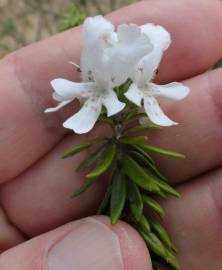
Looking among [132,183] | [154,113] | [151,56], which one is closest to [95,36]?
[151,56]

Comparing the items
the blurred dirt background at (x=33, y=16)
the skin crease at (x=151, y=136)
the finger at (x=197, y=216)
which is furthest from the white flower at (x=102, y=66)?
Answer: the blurred dirt background at (x=33, y=16)

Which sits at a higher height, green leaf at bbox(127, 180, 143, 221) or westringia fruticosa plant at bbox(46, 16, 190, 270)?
westringia fruticosa plant at bbox(46, 16, 190, 270)

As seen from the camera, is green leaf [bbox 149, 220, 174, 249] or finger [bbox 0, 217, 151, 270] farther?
green leaf [bbox 149, 220, 174, 249]

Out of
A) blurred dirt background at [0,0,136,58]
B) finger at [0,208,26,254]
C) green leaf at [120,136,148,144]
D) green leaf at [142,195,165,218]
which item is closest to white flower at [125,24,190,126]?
green leaf at [120,136,148,144]

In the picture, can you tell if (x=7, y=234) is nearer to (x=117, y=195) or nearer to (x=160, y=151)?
(x=117, y=195)

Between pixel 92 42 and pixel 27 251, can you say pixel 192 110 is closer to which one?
pixel 92 42

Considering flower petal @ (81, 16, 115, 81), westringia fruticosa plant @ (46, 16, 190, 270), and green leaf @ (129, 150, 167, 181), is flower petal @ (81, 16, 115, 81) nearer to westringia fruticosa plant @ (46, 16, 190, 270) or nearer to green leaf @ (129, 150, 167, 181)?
westringia fruticosa plant @ (46, 16, 190, 270)
